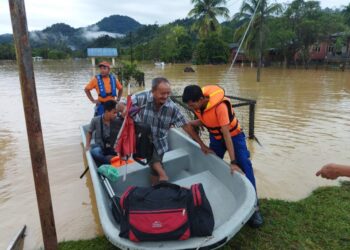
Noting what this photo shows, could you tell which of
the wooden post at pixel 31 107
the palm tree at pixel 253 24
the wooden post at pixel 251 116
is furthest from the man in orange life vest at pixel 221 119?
the palm tree at pixel 253 24

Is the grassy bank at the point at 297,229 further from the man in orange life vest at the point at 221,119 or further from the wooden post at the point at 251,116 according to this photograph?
the wooden post at the point at 251,116

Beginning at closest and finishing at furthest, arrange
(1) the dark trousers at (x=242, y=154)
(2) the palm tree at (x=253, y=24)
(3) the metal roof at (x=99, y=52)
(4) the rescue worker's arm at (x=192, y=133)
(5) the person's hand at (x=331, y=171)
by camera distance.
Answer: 1. (5) the person's hand at (x=331, y=171)
2. (1) the dark trousers at (x=242, y=154)
3. (4) the rescue worker's arm at (x=192, y=133)
4. (2) the palm tree at (x=253, y=24)
5. (3) the metal roof at (x=99, y=52)

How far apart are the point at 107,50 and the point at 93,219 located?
115 ft

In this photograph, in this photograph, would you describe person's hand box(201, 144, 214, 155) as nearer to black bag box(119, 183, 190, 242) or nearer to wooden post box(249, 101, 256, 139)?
black bag box(119, 183, 190, 242)

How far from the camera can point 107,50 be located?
119 feet

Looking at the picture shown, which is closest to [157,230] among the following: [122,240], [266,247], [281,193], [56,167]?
[122,240]

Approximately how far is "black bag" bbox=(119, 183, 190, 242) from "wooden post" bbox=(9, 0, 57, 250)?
0.65 metres

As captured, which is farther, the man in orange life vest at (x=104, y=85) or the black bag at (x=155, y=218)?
the man in orange life vest at (x=104, y=85)

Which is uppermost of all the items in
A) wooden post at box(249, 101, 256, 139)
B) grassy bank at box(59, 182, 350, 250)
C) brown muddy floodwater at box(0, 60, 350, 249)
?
wooden post at box(249, 101, 256, 139)

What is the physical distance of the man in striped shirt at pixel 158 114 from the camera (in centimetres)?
304

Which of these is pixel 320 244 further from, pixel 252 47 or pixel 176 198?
pixel 252 47

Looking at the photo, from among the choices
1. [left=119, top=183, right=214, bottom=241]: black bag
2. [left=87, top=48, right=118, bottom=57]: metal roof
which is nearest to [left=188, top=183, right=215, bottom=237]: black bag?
[left=119, top=183, right=214, bottom=241]: black bag

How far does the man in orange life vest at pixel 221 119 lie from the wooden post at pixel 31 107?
1.35 m

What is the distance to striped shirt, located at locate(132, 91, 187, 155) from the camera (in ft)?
10.7
